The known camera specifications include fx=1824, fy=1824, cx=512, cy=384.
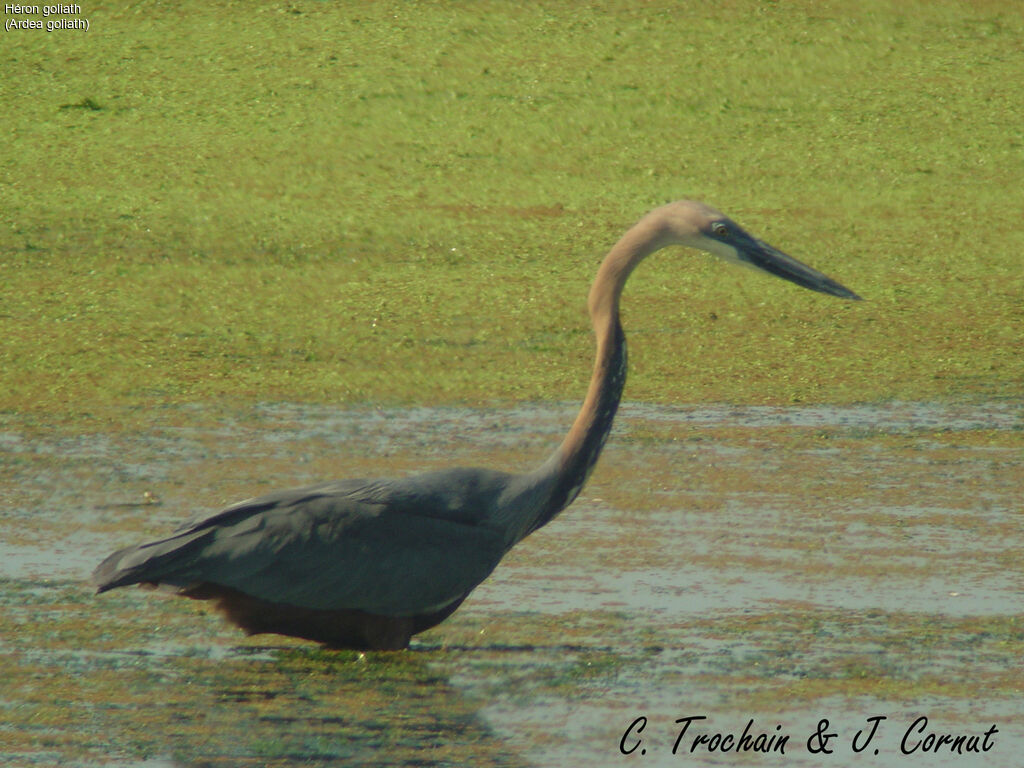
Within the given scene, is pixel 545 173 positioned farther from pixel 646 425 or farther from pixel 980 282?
pixel 646 425

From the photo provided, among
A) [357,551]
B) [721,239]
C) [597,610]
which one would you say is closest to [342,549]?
[357,551]

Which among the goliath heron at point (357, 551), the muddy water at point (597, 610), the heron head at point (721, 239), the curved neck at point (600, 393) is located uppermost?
the heron head at point (721, 239)

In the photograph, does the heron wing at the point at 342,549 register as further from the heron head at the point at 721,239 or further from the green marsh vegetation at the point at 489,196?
the green marsh vegetation at the point at 489,196

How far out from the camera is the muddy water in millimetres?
4734

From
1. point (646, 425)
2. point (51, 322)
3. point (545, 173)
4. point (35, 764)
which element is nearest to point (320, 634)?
point (35, 764)

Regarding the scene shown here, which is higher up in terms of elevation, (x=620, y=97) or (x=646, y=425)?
(x=620, y=97)

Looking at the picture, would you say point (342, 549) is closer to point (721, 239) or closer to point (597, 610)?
point (597, 610)

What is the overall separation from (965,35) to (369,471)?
980cm

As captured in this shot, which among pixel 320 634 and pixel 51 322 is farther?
pixel 51 322

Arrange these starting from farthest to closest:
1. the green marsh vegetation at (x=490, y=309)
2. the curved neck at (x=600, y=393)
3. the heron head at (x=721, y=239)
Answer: the heron head at (x=721, y=239), the curved neck at (x=600, y=393), the green marsh vegetation at (x=490, y=309)

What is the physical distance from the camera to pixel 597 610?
18.7 feet

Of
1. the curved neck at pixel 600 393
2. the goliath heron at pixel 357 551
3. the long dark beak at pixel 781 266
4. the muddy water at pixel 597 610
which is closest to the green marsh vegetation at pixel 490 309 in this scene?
the muddy water at pixel 597 610

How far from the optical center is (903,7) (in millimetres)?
15602

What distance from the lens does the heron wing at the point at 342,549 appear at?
5273 millimetres
